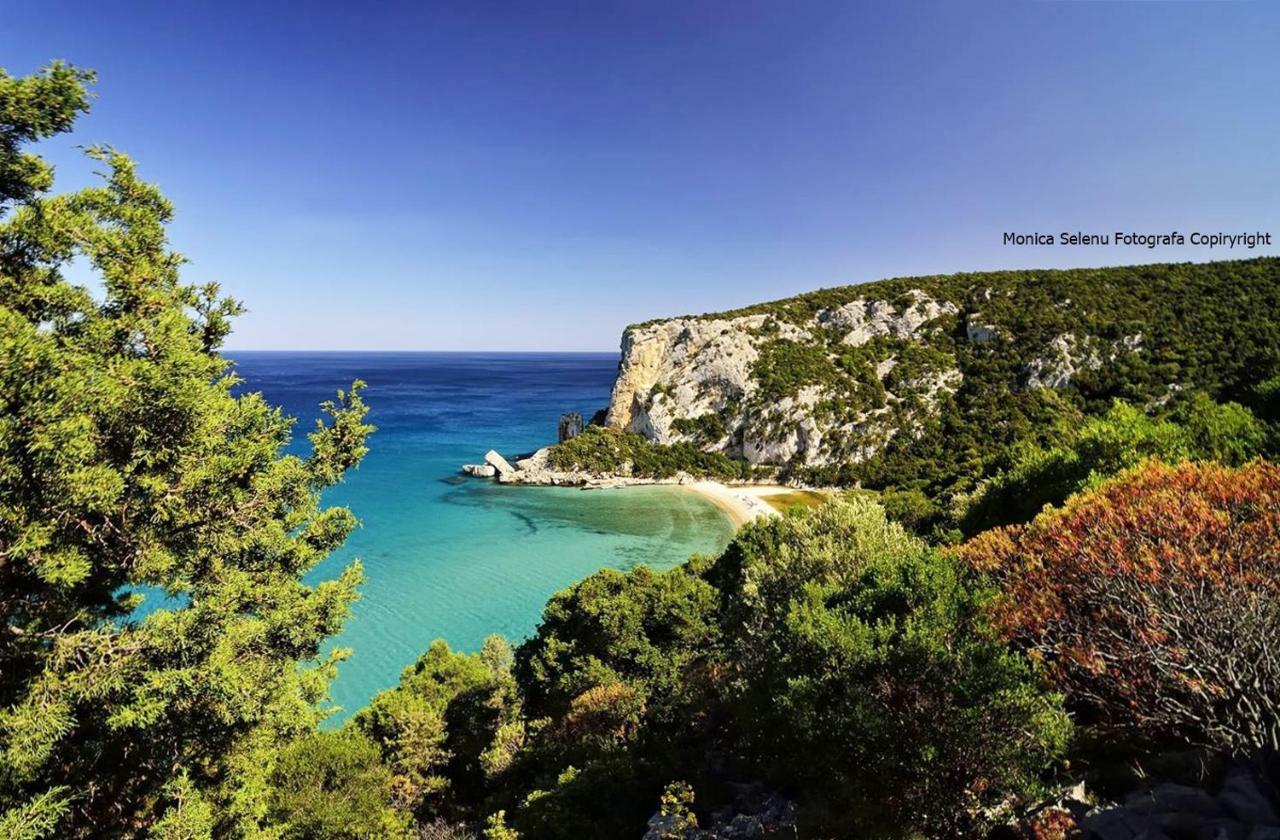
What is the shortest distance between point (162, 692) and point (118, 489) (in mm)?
2627

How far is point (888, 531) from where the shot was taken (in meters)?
19.0

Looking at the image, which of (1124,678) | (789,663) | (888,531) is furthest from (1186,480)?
(888,531)

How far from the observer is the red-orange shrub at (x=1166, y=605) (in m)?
5.89

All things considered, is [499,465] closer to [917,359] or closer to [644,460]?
[644,460]

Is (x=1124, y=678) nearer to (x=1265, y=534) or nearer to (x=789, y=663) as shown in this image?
(x=1265, y=534)

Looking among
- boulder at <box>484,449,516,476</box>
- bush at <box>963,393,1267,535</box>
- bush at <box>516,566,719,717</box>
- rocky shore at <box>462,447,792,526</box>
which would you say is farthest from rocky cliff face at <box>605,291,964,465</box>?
bush at <box>516,566,719,717</box>

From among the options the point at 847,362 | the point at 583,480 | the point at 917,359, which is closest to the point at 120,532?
Answer: the point at 583,480

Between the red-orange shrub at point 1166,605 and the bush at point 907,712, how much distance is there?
77 cm

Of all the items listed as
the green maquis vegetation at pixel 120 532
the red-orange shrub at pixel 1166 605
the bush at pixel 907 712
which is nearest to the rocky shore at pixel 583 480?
the red-orange shrub at pixel 1166 605

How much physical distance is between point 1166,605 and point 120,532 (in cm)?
1300

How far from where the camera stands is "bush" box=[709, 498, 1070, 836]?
6.75 metres

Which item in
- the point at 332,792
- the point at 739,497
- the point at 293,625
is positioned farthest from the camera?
the point at 739,497

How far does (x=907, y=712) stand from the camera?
721 cm

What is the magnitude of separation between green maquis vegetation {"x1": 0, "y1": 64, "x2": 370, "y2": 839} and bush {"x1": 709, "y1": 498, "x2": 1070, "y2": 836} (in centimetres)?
772
